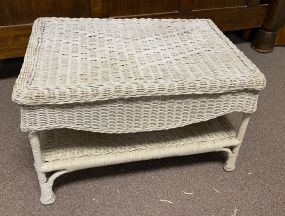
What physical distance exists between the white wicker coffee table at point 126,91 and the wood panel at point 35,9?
0.99ft

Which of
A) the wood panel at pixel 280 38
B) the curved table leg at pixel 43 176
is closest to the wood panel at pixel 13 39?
the curved table leg at pixel 43 176

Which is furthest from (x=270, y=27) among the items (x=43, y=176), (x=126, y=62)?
(x=43, y=176)

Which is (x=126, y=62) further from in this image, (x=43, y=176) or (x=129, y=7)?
(x=129, y=7)

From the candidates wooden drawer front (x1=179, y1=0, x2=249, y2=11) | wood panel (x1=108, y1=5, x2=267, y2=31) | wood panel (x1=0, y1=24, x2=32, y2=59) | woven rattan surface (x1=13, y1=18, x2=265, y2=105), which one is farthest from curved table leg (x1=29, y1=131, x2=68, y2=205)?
wooden drawer front (x1=179, y1=0, x2=249, y2=11)

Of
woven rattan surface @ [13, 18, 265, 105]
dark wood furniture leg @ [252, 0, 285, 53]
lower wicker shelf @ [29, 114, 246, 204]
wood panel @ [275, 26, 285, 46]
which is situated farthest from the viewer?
wood panel @ [275, 26, 285, 46]

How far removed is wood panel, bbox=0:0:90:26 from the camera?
1.28m

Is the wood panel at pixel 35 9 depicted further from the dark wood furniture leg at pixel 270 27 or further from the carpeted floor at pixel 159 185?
the dark wood furniture leg at pixel 270 27

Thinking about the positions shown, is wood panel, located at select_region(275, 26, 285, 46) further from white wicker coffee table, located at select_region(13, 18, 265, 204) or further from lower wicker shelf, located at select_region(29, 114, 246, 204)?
lower wicker shelf, located at select_region(29, 114, 246, 204)

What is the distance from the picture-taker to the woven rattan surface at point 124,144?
0.91 meters

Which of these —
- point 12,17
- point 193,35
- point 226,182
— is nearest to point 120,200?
point 226,182

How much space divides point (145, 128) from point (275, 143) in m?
0.58

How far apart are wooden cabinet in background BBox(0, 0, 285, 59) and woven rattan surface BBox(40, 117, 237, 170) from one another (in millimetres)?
539

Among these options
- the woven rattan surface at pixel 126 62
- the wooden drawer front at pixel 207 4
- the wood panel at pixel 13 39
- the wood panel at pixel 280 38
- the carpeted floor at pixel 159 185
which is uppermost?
the woven rattan surface at pixel 126 62

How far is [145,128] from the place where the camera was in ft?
2.89
